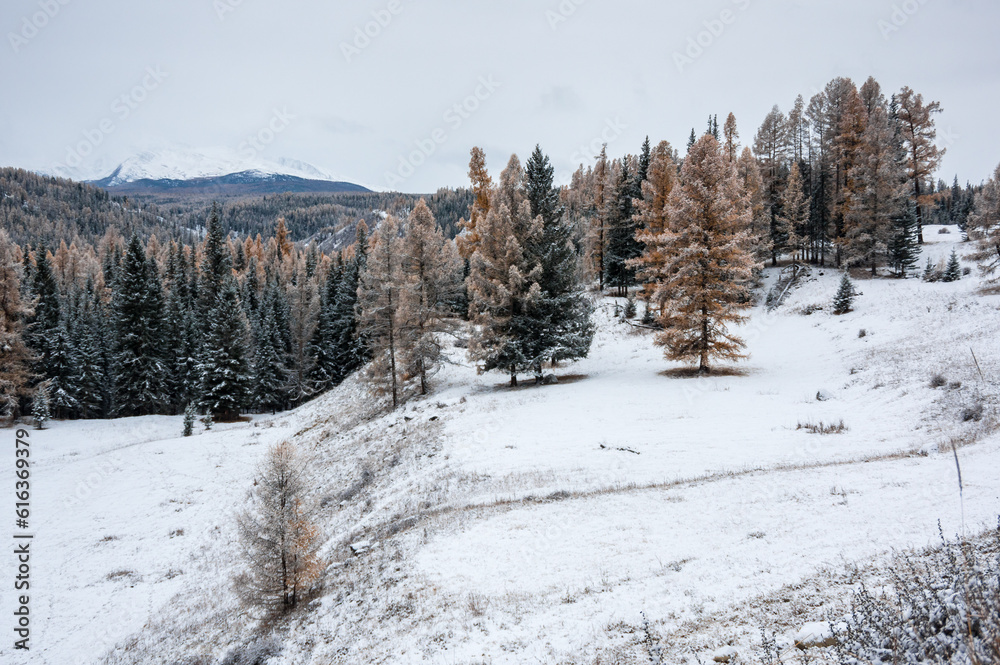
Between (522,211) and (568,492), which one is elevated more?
(522,211)

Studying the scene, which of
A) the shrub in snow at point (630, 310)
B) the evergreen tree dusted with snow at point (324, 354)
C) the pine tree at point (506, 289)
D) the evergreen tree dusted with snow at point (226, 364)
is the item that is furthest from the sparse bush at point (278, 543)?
the evergreen tree dusted with snow at point (324, 354)

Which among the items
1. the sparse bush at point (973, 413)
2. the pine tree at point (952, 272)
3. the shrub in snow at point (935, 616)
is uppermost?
the pine tree at point (952, 272)

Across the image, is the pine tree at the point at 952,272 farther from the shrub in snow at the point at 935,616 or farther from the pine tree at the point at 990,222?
the shrub in snow at the point at 935,616

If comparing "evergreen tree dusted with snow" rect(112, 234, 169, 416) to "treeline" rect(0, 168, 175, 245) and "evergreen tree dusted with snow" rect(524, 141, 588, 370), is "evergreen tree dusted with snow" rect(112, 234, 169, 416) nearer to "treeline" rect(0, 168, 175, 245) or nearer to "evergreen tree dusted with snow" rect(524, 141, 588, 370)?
"evergreen tree dusted with snow" rect(524, 141, 588, 370)

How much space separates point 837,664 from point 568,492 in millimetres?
7720

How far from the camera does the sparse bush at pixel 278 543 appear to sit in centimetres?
958

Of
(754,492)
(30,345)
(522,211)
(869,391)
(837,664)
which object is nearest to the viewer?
(837,664)

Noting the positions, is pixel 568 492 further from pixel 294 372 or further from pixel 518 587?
pixel 294 372

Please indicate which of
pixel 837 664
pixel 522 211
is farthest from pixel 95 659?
pixel 522 211

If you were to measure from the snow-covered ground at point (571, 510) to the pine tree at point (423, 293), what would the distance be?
4302mm

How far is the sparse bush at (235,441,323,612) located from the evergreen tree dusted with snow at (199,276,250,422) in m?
37.3

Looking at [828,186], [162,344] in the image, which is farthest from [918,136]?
[162,344]

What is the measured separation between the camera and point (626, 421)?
55.3 ft

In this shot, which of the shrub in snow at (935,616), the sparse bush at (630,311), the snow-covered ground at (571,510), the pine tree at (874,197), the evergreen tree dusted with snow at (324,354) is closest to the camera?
the shrub in snow at (935,616)
